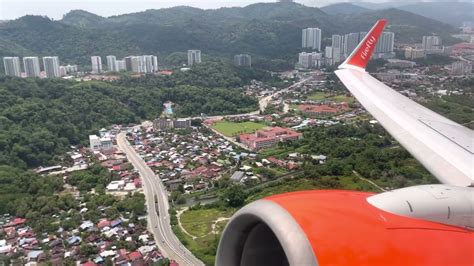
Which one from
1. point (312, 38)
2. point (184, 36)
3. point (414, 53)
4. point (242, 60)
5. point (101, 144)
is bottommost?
point (101, 144)

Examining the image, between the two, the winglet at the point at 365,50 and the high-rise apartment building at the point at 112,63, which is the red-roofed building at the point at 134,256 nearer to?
the winglet at the point at 365,50

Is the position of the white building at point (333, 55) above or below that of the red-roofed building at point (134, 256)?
above

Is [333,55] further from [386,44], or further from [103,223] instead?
[103,223]

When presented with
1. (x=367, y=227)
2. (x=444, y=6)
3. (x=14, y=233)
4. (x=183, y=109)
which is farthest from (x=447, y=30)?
(x=367, y=227)

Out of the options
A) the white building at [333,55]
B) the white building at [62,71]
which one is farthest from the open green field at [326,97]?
the white building at [62,71]

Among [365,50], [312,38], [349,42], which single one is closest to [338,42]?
[349,42]

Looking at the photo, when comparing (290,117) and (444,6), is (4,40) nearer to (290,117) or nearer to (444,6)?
(290,117)

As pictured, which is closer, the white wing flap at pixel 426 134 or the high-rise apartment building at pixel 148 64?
the white wing flap at pixel 426 134
